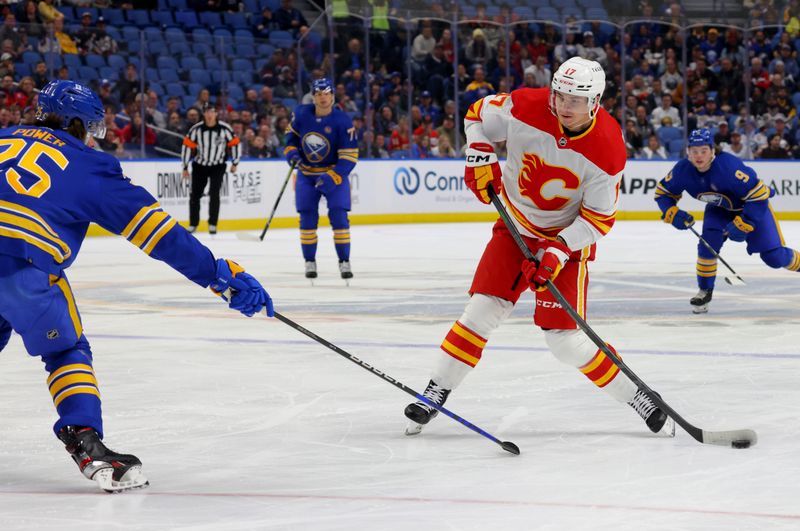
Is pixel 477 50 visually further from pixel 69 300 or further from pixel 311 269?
pixel 69 300

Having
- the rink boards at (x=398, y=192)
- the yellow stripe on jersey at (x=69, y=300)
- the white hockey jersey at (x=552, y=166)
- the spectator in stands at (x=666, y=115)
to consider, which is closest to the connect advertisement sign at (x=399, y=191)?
the rink boards at (x=398, y=192)

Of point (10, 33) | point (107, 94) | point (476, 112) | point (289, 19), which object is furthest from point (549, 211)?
point (289, 19)

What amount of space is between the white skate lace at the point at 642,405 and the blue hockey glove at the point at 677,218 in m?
3.28

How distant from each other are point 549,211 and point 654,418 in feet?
2.34

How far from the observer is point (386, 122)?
1553 cm

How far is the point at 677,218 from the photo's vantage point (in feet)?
23.3

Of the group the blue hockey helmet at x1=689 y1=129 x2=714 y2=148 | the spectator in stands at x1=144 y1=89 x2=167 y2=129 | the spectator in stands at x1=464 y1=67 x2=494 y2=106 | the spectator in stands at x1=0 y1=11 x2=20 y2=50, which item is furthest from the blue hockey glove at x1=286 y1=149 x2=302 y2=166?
the spectator in stands at x1=464 y1=67 x2=494 y2=106

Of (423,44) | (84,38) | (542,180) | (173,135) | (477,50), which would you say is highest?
(542,180)

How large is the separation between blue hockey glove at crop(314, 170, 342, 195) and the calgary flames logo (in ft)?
15.2

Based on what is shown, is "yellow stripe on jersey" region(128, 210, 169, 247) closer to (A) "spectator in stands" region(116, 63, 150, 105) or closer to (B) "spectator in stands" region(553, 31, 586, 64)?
(A) "spectator in stands" region(116, 63, 150, 105)

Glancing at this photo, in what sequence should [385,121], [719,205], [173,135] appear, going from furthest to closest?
[385,121]
[173,135]
[719,205]

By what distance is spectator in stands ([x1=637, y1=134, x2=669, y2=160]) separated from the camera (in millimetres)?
16188

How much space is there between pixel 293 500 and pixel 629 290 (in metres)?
5.28

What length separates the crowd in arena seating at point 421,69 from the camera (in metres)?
13.8
